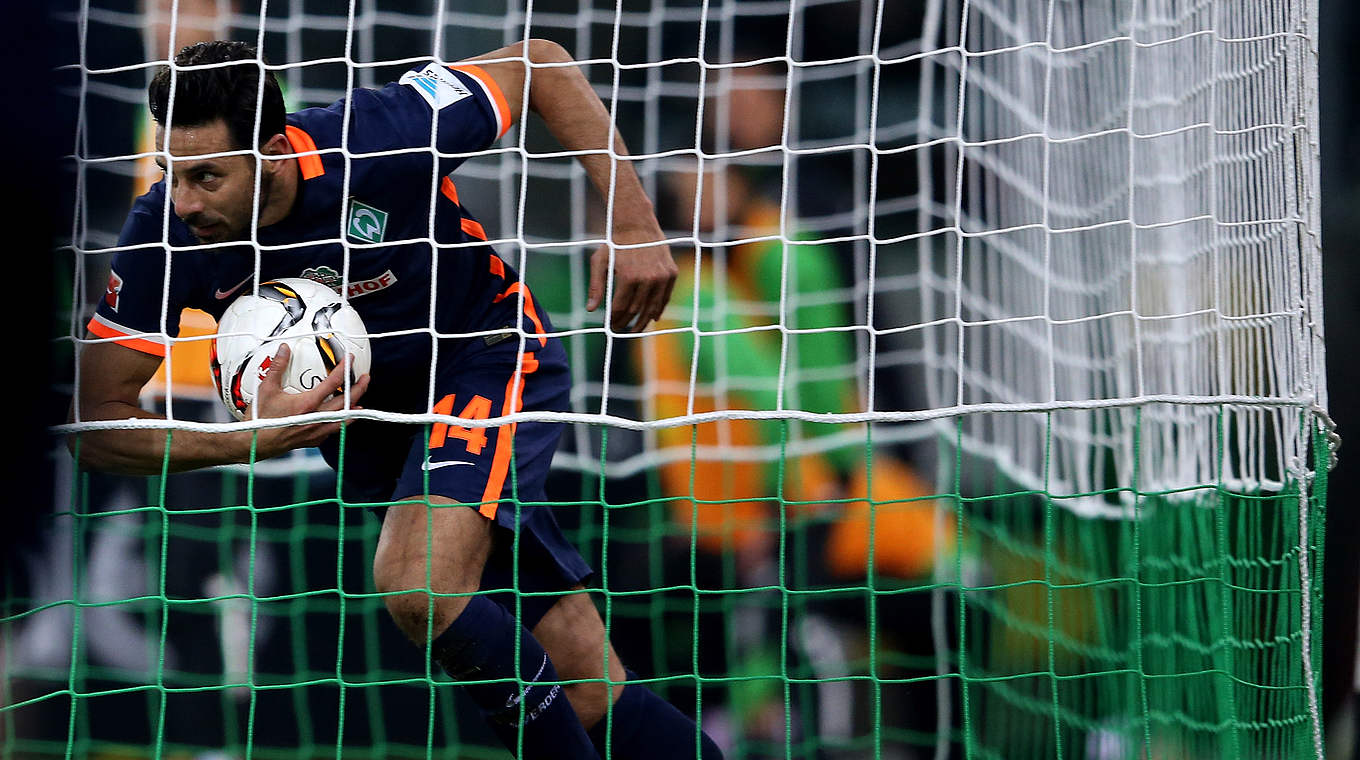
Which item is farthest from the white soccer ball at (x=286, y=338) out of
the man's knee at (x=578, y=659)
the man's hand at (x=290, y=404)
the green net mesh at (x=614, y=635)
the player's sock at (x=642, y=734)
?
the green net mesh at (x=614, y=635)

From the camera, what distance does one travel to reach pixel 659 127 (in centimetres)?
406

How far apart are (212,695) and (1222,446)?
8.48 ft

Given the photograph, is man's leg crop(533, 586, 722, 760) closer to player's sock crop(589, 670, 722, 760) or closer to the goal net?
player's sock crop(589, 670, 722, 760)

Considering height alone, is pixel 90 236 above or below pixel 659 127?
below

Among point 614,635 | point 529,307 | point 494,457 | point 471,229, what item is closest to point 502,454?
point 494,457

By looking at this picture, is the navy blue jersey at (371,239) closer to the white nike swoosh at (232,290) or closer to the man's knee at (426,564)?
the white nike swoosh at (232,290)

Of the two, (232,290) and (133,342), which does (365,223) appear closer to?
(232,290)

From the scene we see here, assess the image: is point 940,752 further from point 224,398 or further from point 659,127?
point 224,398

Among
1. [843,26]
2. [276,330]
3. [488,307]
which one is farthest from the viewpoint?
[843,26]

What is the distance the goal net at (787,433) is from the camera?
3516mm

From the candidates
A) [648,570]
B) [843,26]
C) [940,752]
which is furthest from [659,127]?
[940,752]

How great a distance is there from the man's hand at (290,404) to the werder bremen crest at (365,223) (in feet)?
0.79

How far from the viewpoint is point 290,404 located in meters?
2.28

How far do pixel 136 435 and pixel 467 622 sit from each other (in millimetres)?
630
